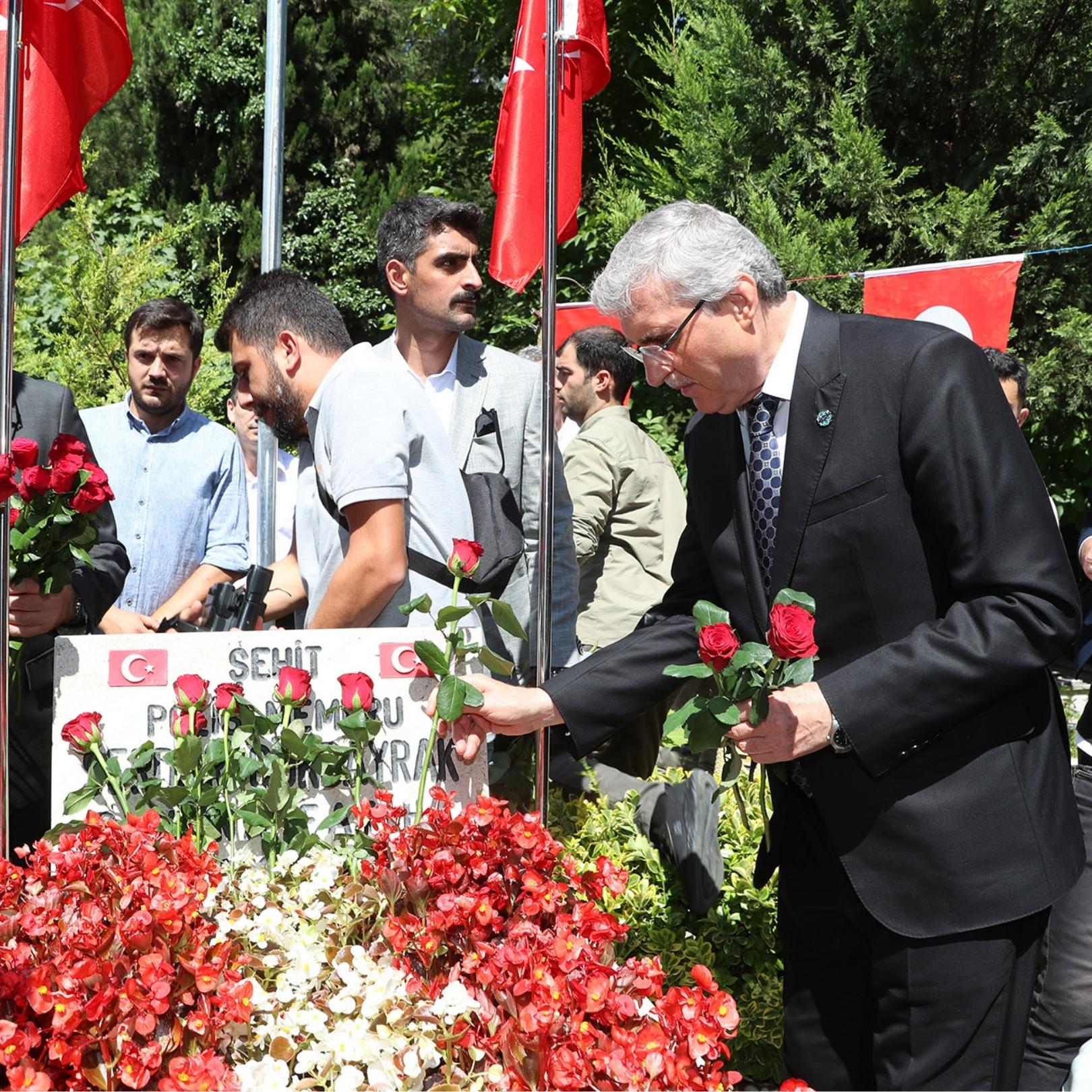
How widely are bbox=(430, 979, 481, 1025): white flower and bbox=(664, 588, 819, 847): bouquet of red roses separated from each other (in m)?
0.45

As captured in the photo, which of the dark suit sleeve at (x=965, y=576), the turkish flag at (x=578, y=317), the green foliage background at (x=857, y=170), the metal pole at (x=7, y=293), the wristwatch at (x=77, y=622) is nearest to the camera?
the dark suit sleeve at (x=965, y=576)

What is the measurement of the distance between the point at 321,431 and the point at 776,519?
1.09m

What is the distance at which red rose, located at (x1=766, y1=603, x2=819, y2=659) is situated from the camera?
5.14 feet

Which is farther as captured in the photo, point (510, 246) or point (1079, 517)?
point (1079, 517)

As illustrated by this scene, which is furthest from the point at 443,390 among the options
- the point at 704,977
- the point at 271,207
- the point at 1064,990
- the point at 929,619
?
the point at 271,207

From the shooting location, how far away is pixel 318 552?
271 cm

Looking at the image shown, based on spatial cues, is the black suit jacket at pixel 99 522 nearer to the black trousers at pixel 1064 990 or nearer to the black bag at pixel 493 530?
the black bag at pixel 493 530

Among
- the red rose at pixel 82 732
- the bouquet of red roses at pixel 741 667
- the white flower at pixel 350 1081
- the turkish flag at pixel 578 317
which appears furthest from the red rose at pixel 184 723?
the turkish flag at pixel 578 317

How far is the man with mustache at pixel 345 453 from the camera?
2.46 m

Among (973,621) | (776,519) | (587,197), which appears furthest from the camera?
(587,197)

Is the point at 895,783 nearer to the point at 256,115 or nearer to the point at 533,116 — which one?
the point at 533,116

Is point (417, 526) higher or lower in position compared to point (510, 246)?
lower

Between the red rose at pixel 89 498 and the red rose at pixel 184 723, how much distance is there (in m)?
0.39

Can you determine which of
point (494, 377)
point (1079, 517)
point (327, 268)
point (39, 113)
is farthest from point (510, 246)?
point (327, 268)
